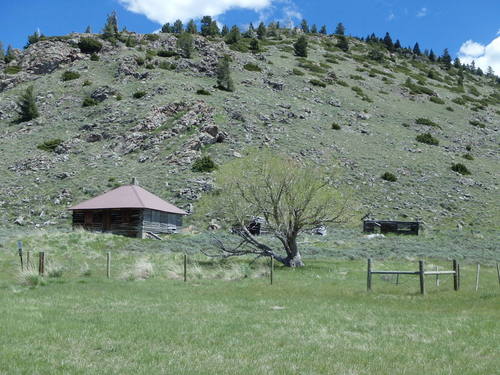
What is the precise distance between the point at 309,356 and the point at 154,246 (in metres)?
28.1

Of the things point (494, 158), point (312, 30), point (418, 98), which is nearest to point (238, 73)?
point (418, 98)

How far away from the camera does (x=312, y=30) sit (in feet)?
→ 557

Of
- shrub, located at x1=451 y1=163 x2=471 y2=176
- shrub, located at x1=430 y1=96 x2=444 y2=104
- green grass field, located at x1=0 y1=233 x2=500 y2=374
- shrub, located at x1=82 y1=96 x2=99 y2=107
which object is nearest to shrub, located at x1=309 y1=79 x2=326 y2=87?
shrub, located at x1=430 y1=96 x2=444 y2=104

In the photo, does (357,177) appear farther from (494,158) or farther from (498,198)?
(494,158)

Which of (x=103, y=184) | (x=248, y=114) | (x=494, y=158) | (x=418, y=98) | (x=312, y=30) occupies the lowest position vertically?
(x=103, y=184)

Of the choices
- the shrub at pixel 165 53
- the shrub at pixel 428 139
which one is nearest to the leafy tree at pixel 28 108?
the shrub at pixel 165 53

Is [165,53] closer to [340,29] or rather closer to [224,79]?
[224,79]

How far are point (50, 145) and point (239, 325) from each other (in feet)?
177

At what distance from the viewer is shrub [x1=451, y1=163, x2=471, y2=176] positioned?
57.6 meters

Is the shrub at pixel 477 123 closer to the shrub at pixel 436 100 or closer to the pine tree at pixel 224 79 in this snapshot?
the shrub at pixel 436 100

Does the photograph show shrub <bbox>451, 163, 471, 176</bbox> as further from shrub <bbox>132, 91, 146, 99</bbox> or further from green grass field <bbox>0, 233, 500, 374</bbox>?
shrub <bbox>132, 91, 146, 99</bbox>

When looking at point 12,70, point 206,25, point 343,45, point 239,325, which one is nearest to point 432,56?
point 343,45

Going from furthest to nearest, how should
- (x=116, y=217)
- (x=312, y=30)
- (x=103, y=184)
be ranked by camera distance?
(x=312, y=30)
(x=103, y=184)
(x=116, y=217)

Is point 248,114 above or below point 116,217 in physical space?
above
